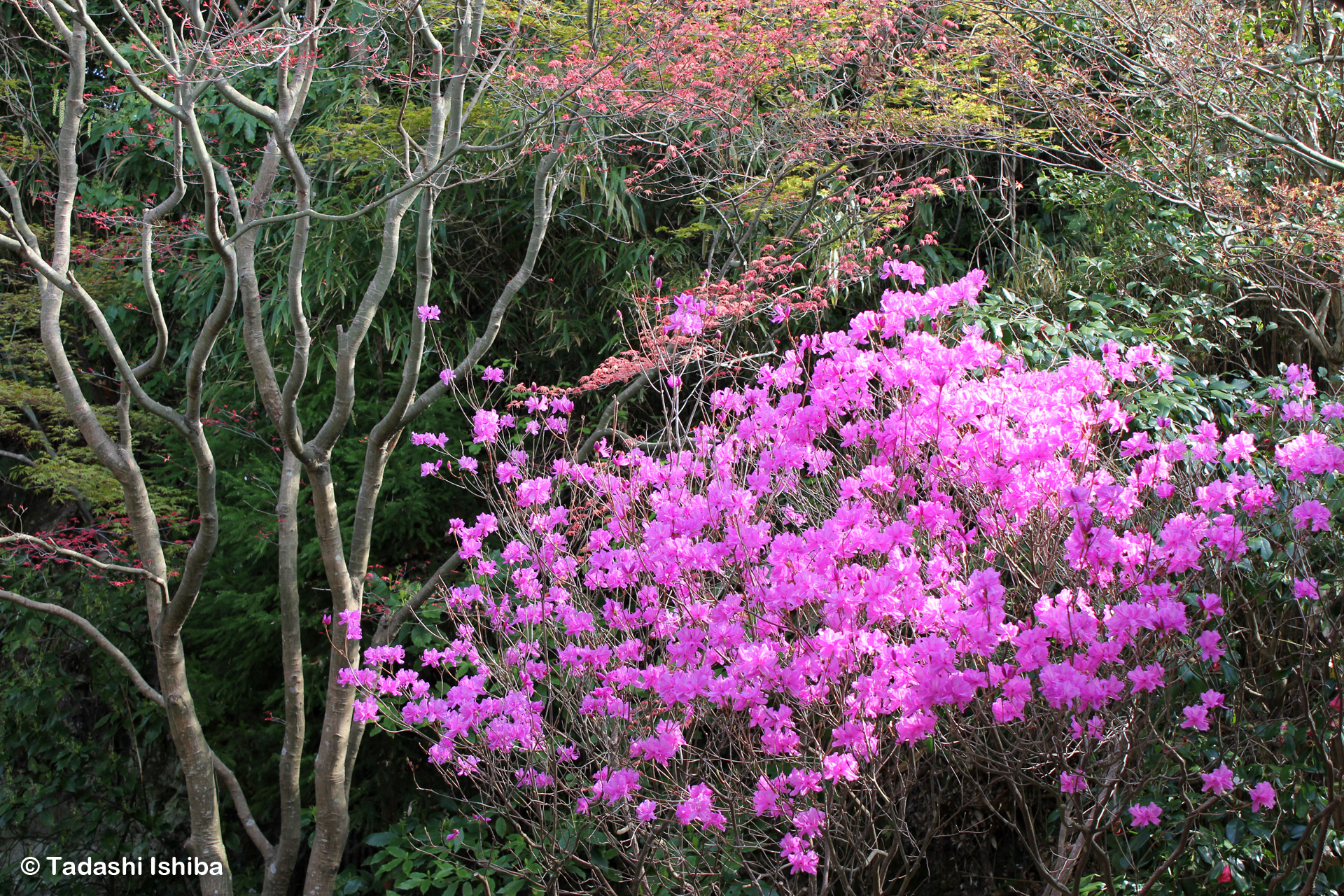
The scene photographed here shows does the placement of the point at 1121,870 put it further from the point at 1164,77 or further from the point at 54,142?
the point at 54,142

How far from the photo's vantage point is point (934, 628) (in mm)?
1470

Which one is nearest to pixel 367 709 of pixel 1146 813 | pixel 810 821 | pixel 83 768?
pixel 810 821

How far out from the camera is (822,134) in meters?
3.43

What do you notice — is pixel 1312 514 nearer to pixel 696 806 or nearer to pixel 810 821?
pixel 810 821

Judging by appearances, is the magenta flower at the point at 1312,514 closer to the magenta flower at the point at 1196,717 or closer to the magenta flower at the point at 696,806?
the magenta flower at the point at 1196,717

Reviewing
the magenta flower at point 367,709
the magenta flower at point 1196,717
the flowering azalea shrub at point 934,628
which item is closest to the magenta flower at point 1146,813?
the flowering azalea shrub at point 934,628

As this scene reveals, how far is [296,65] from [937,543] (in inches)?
97.8

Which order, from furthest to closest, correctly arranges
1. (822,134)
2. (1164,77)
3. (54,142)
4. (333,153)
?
(54,142), (333,153), (822,134), (1164,77)

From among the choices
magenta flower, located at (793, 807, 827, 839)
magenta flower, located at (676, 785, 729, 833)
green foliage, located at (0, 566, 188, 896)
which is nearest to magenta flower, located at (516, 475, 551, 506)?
magenta flower, located at (676, 785, 729, 833)

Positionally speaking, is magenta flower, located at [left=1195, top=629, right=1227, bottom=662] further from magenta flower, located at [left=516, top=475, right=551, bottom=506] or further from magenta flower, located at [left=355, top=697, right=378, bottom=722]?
magenta flower, located at [left=355, top=697, right=378, bottom=722]

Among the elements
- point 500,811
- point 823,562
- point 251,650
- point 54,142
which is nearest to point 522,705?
point 500,811

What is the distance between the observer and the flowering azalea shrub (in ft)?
4.76

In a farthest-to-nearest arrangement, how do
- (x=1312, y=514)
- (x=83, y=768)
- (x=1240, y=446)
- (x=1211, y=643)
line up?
1. (x=83, y=768)
2. (x=1240, y=446)
3. (x=1312, y=514)
4. (x=1211, y=643)

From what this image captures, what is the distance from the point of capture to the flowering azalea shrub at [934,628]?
57.2 inches
